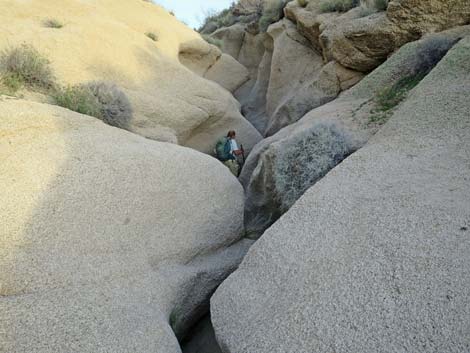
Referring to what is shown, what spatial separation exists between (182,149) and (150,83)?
3541mm

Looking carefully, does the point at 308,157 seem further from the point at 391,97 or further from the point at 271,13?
the point at 271,13

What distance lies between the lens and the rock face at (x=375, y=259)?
7.37 ft

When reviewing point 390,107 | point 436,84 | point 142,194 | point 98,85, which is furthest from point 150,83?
point 436,84

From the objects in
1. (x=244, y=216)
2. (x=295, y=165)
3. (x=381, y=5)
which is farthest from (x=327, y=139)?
(x=381, y=5)

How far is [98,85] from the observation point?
6734 millimetres

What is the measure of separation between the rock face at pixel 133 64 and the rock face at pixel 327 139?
2.68m

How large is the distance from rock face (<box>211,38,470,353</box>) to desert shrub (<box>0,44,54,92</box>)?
494 cm

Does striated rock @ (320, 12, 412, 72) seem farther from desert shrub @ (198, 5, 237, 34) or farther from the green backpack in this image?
desert shrub @ (198, 5, 237, 34)

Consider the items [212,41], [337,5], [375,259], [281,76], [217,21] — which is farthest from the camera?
[217,21]

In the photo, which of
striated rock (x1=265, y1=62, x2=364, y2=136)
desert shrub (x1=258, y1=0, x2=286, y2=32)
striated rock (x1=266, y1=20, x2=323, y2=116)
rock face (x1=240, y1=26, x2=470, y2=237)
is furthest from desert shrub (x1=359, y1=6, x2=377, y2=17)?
desert shrub (x1=258, y1=0, x2=286, y2=32)

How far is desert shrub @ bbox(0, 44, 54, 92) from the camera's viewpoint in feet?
18.4

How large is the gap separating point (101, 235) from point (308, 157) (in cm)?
274

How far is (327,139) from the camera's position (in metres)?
4.66

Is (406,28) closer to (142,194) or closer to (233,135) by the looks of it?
(233,135)
